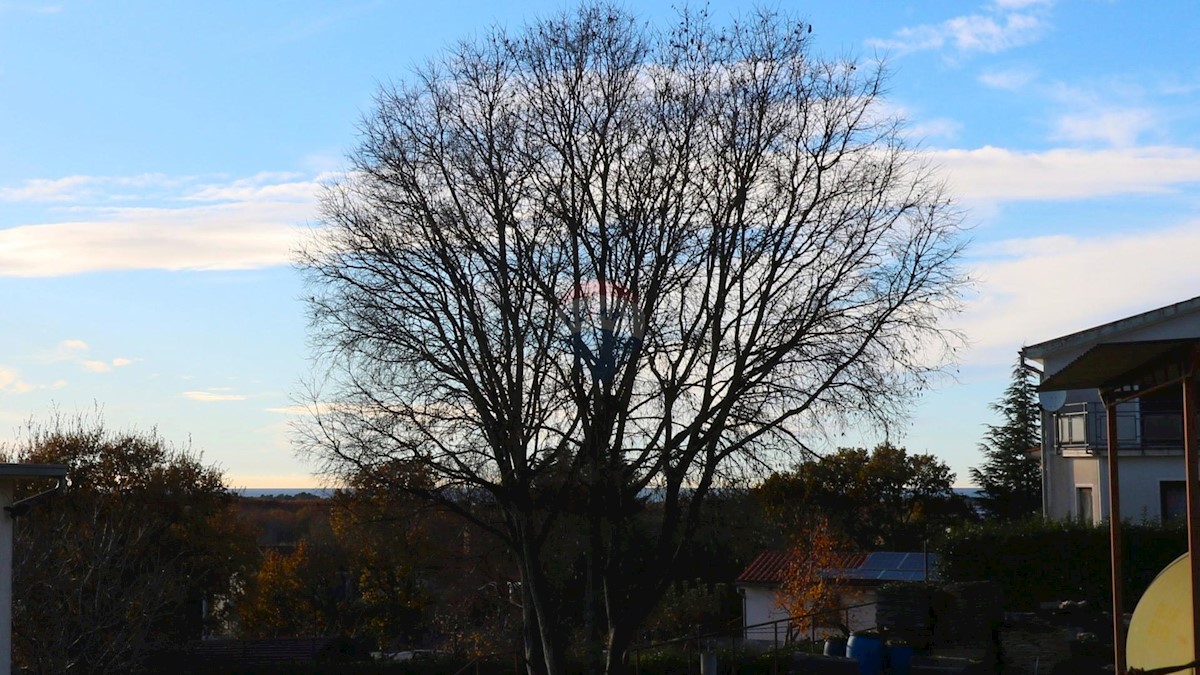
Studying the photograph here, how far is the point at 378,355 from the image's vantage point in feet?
72.7

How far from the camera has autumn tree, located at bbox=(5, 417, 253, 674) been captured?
27891 millimetres

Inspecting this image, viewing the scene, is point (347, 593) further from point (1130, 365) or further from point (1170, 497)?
point (1130, 365)

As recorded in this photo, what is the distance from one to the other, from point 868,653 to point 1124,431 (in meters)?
16.5

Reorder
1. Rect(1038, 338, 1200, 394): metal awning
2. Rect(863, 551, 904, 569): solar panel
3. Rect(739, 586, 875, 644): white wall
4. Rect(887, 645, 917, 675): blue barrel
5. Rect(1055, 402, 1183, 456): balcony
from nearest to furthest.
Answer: Rect(1038, 338, 1200, 394): metal awning < Rect(887, 645, 917, 675): blue barrel < Rect(1055, 402, 1183, 456): balcony < Rect(739, 586, 875, 644): white wall < Rect(863, 551, 904, 569): solar panel

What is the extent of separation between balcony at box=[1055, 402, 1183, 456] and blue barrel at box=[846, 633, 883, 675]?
14.2 metres

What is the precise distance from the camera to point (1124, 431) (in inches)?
1299

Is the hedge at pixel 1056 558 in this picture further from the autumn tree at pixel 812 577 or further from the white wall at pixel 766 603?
the white wall at pixel 766 603

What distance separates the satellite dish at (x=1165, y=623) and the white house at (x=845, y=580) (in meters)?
31.1

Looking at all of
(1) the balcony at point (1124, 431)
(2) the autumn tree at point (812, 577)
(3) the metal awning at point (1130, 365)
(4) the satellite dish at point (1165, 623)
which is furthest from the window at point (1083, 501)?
(4) the satellite dish at point (1165, 623)

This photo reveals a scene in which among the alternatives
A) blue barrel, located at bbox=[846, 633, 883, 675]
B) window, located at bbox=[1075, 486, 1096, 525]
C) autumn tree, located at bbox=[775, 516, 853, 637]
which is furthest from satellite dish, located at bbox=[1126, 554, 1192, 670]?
autumn tree, located at bbox=[775, 516, 853, 637]

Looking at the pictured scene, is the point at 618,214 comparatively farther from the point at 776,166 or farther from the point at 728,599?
the point at 728,599

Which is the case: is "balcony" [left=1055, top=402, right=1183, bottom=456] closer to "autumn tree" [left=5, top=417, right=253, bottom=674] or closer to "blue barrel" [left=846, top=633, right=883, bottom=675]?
"blue barrel" [left=846, top=633, right=883, bottom=675]

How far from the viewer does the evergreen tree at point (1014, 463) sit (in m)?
55.3

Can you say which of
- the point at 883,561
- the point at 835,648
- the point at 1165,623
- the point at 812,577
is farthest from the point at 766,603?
the point at 1165,623
